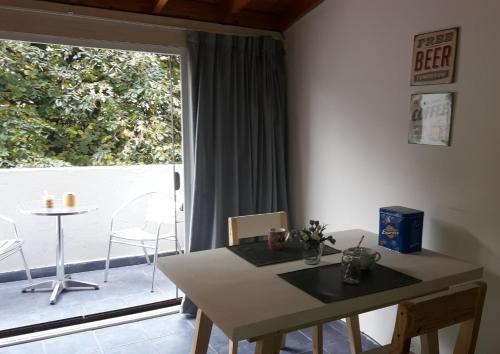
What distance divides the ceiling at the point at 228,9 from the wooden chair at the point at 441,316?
2.01 meters

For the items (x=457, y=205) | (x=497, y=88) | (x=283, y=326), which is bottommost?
(x=283, y=326)

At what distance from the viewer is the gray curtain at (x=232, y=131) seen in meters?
2.84

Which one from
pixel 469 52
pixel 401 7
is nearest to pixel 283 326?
pixel 469 52

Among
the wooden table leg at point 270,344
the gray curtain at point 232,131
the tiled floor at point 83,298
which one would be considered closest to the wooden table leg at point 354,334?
the wooden table leg at point 270,344

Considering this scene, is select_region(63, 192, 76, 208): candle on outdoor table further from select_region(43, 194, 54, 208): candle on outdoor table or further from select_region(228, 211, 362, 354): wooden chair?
select_region(228, 211, 362, 354): wooden chair

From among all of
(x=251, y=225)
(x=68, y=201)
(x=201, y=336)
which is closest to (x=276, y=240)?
(x=251, y=225)

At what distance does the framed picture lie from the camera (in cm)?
204

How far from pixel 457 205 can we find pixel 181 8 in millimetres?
2018

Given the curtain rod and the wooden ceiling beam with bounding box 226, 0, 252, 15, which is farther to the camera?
the wooden ceiling beam with bounding box 226, 0, 252, 15

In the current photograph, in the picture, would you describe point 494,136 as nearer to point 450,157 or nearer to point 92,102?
point 450,157

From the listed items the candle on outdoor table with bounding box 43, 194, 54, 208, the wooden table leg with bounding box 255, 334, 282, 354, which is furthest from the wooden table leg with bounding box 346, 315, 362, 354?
the candle on outdoor table with bounding box 43, 194, 54, 208

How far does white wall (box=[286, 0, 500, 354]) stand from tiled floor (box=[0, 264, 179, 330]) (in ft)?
4.64

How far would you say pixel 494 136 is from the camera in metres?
1.85

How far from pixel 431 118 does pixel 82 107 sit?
3761 millimetres
